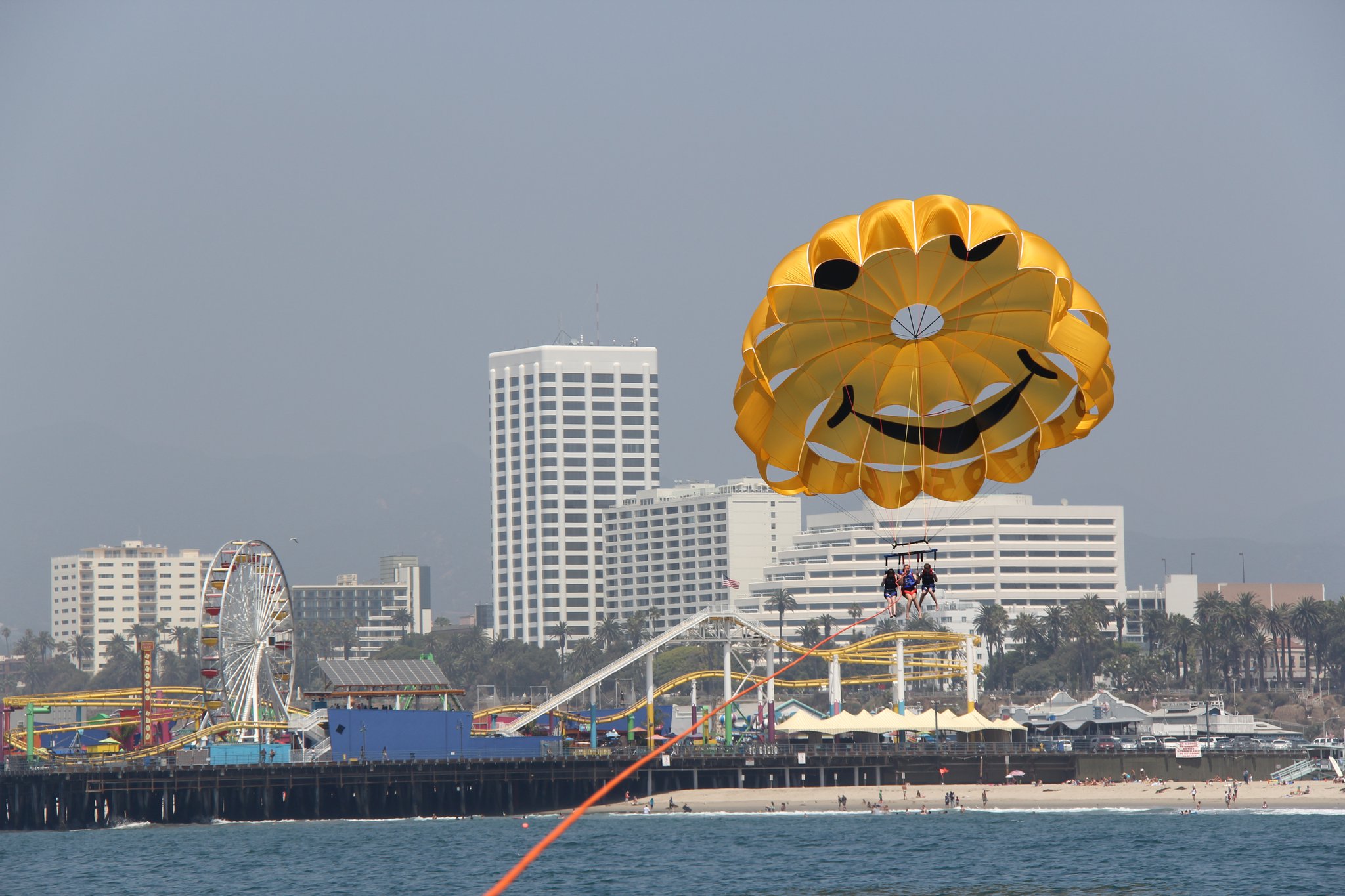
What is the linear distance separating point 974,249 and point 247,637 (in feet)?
246

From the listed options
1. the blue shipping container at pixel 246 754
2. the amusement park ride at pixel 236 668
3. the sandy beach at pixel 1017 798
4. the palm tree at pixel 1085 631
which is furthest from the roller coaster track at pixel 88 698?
the palm tree at pixel 1085 631

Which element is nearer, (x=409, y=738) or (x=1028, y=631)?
(x=409, y=738)

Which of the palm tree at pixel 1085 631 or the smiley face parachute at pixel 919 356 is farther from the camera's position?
the palm tree at pixel 1085 631

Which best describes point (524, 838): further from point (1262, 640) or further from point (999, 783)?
point (1262, 640)

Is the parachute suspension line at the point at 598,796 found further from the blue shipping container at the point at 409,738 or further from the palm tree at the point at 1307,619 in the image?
the palm tree at the point at 1307,619

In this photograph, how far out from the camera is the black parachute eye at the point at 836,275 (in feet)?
115

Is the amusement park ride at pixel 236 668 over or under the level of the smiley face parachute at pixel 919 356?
under

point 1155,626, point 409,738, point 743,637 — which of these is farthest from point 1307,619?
point 409,738

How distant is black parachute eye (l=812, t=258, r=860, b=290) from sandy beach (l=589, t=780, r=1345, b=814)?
61995 millimetres

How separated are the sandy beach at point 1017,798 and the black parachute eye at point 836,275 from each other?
6200cm

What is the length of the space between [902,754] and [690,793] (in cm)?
1235

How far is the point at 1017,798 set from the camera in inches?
3748

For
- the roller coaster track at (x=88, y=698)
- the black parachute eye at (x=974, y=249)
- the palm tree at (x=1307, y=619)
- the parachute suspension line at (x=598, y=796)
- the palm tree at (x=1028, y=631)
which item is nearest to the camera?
the parachute suspension line at (x=598, y=796)

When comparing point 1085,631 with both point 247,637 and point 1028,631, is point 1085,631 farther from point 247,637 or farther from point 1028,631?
point 247,637
